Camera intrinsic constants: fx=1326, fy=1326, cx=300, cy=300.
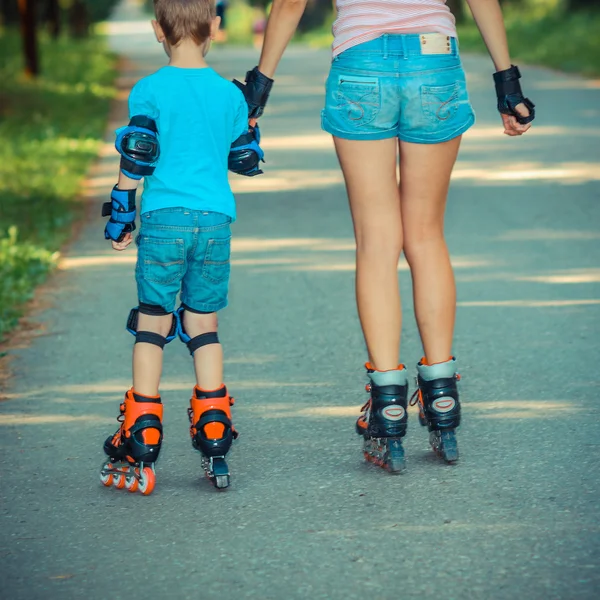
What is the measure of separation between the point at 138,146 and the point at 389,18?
34.9 inches

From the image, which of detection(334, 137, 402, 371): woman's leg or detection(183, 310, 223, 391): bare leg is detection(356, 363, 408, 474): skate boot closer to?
detection(334, 137, 402, 371): woman's leg

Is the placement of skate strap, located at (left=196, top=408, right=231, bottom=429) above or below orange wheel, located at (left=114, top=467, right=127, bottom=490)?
above

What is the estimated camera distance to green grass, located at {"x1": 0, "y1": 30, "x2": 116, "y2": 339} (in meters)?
8.03

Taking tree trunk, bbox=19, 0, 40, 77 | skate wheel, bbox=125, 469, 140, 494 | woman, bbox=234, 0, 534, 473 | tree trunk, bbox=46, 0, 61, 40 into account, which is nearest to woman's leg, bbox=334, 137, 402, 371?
woman, bbox=234, 0, 534, 473

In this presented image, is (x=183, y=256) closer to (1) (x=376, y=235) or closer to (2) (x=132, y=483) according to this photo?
(1) (x=376, y=235)

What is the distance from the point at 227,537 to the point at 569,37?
25934 millimetres

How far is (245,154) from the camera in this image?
165 inches

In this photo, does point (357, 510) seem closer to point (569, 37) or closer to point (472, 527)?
point (472, 527)

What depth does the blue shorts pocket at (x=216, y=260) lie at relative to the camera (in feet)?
13.7

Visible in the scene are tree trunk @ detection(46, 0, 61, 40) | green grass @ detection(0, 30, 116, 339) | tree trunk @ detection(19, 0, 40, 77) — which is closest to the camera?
green grass @ detection(0, 30, 116, 339)

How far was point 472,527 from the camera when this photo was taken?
377cm

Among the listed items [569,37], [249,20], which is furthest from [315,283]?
[249,20]

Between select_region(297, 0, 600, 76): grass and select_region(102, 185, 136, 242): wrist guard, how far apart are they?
17868mm

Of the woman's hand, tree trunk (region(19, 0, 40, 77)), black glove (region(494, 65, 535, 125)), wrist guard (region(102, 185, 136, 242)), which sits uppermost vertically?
tree trunk (region(19, 0, 40, 77))
